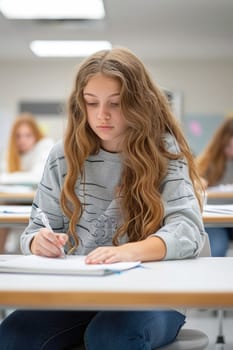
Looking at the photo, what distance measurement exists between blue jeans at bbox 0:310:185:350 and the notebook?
0.11 meters

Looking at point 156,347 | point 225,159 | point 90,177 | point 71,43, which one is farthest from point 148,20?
point 156,347

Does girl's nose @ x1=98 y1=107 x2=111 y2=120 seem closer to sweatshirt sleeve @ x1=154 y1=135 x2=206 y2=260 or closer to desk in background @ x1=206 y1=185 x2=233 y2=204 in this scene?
sweatshirt sleeve @ x1=154 y1=135 x2=206 y2=260

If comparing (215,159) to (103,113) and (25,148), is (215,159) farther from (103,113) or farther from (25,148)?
(103,113)

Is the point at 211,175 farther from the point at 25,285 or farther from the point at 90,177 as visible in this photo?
the point at 25,285

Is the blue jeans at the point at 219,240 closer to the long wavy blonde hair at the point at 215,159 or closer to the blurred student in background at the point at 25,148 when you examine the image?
the long wavy blonde hair at the point at 215,159

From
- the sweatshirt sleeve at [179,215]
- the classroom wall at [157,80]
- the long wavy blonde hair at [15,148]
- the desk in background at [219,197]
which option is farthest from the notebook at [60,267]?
the classroom wall at [157,80]

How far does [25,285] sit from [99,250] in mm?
259

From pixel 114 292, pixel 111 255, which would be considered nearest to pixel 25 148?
pixel 111 255

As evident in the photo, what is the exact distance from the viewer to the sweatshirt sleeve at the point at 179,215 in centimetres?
135

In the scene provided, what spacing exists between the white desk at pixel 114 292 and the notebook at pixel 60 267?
0.10ft

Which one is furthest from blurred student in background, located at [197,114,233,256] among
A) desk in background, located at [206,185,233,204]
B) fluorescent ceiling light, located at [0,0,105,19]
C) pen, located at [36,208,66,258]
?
pen, located at [36,208,66,258]

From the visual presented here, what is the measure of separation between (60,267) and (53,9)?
4.78 metres

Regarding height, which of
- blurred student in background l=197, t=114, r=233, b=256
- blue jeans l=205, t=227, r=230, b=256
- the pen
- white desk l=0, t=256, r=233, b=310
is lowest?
white desk l=0, t=256, r=233, b=310

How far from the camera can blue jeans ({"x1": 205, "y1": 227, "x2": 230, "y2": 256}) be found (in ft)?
10.4
